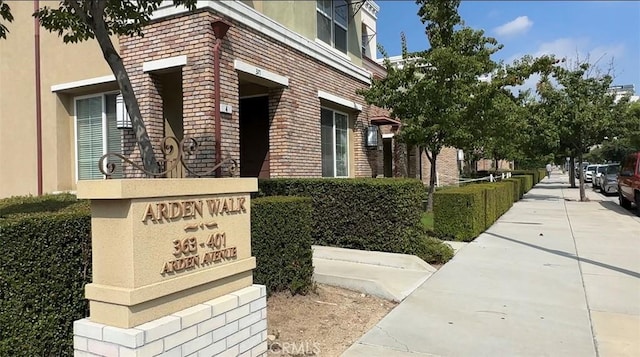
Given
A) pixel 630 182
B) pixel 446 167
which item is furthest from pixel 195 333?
pixel 446 167

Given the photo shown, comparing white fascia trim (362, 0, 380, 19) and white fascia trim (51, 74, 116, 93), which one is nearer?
white fascia trim (51, 74, 116, 93)

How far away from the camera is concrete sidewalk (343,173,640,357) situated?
168 inches

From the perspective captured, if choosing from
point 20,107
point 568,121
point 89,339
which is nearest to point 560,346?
point 89,339

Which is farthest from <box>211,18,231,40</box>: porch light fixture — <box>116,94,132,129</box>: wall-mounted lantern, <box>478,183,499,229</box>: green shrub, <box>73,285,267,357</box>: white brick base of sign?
<box>478,183,499,229</box>: green shrub

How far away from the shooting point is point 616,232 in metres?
11.1

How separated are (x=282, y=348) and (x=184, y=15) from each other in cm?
599

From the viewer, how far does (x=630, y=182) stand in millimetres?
15383

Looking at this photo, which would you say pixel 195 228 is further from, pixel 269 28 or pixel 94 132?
Result: pixel 94 132

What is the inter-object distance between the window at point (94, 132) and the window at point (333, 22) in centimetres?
542

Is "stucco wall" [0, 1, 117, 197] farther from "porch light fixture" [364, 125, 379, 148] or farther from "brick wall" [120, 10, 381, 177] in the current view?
"porch light fixture" [364, 125, 379, 148]

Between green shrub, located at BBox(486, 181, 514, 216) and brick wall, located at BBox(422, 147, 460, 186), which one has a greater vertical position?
brick wall, located at BBox(422, 147, 460, 186)

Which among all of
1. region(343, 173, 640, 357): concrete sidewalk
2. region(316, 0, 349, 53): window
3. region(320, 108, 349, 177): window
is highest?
region(316, 0, 349, 53): window

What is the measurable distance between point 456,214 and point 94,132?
25.2ft

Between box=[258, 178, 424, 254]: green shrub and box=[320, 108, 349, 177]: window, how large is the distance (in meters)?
3.40
